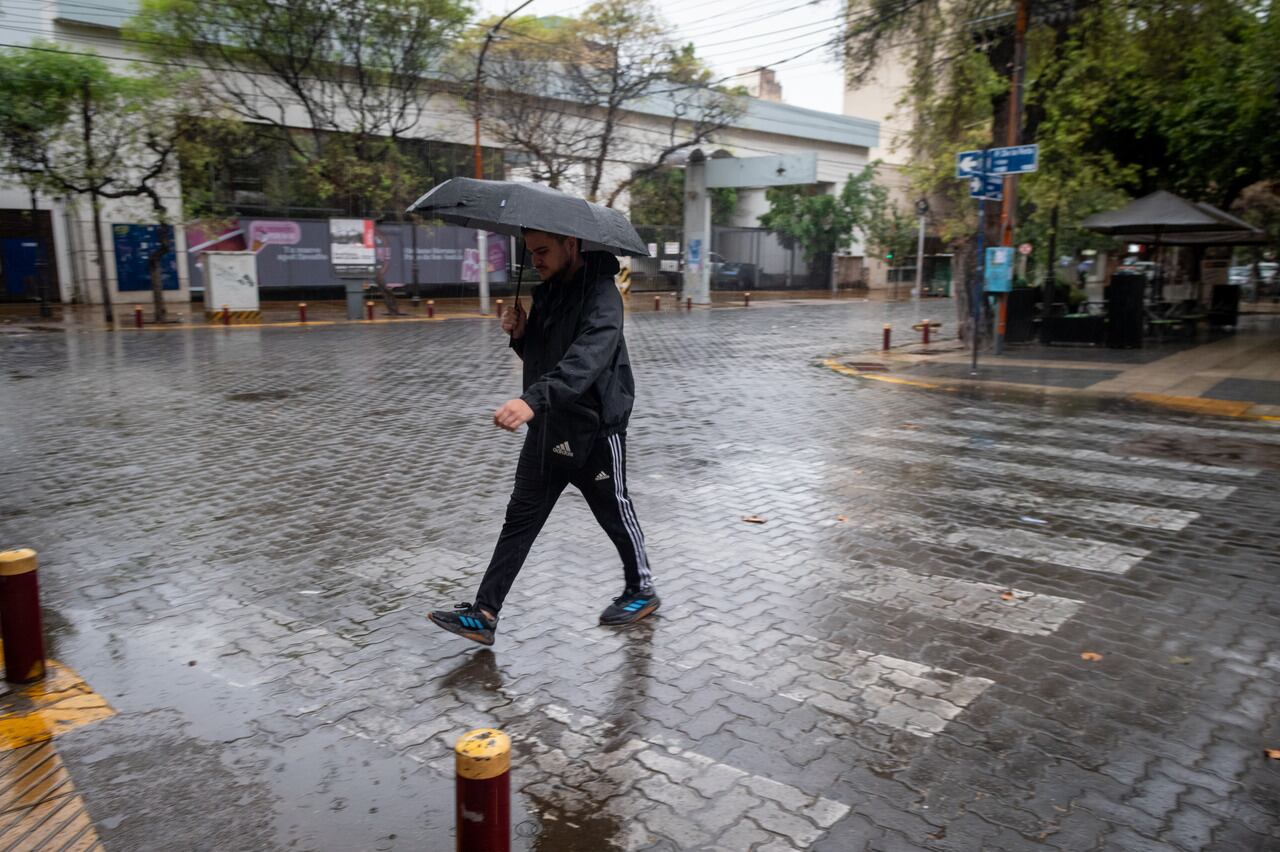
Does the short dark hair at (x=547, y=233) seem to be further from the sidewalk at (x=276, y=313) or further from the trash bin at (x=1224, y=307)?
the trash bin at (x=1224, y=307)

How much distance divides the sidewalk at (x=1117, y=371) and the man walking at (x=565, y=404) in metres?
9.75

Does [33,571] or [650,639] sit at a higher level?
[33,571]

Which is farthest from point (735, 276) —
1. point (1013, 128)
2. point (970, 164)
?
point (970, 164)

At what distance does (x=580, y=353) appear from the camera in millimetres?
4121

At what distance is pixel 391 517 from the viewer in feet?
22.1

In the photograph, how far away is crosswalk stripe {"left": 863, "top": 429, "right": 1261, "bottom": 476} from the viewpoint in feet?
27.3

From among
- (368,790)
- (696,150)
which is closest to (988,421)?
(368,790)

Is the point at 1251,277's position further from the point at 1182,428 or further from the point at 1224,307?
the point at 1182,428

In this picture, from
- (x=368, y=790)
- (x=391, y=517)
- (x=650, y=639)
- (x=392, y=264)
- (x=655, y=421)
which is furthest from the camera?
(x=392, y=264)

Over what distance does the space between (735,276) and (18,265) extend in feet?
91.4

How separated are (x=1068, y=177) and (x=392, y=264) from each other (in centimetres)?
2209

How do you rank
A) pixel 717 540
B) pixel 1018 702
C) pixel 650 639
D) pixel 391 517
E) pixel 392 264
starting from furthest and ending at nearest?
1. pixel 392 264
2. pixel 391 517
3. pixel 717 540
4. pixel 650 639
5. pixel 1018 702

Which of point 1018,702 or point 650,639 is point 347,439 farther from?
point 1018,702

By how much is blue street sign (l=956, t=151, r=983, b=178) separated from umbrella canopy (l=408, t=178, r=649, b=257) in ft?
39.4
